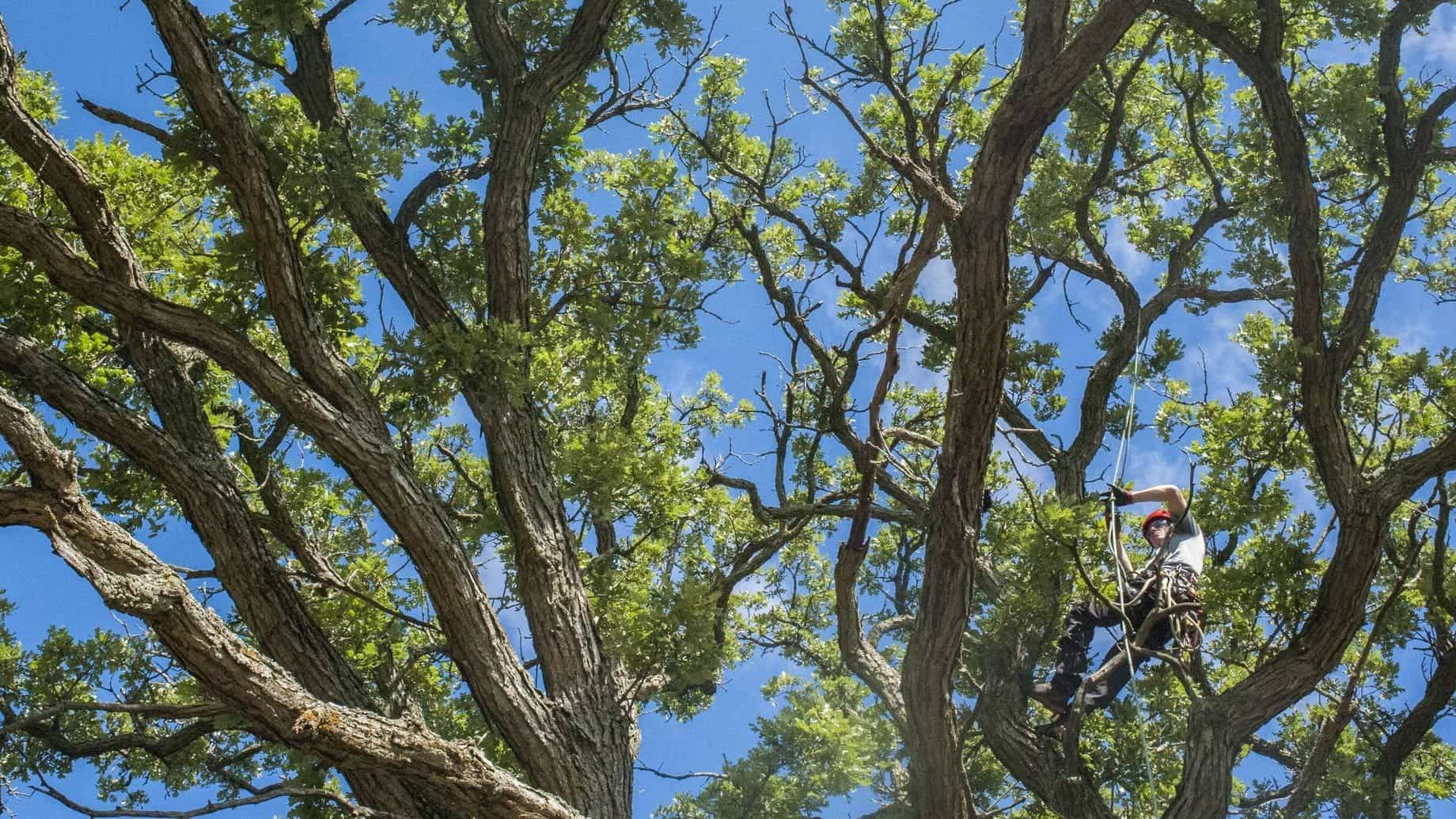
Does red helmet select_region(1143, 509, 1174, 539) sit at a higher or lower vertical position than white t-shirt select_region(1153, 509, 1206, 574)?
higher

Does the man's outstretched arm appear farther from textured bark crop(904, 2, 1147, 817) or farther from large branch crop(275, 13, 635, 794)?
large branch crop(275, 13, 635, 794)

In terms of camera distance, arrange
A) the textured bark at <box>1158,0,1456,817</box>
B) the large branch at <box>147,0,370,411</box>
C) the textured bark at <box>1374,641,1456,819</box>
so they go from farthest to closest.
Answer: the textured bark at <box>1374,641,1456,819</box> < the textured bark at <box>1158,0,1456,817</box> < the large branch at <box>147,0,370,411</box>

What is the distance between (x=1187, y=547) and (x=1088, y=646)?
980mm

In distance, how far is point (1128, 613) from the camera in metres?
7.55

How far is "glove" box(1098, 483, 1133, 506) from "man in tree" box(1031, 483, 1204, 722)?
0.04 ft

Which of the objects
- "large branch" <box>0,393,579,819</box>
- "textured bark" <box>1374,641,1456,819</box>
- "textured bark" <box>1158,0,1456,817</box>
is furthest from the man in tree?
"large branch" <box>0,393,579,819</box>

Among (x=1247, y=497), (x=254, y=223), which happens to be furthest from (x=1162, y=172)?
(x=254, y=223)

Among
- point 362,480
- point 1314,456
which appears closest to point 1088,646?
point 1314,456

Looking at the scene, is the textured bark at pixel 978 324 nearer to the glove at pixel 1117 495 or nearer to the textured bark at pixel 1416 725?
the glove at pixel 1117 495

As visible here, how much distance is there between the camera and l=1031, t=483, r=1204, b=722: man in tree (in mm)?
7449

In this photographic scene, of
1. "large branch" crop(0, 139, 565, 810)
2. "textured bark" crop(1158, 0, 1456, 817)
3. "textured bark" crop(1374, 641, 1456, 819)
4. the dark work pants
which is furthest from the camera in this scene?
"textured bark" crop(1374, 641, 1456, 819)

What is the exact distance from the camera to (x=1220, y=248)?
32.9 ft

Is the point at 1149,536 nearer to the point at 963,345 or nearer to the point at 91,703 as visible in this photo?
the point at 963,345

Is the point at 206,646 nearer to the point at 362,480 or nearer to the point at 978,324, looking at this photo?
the point at 362,480
